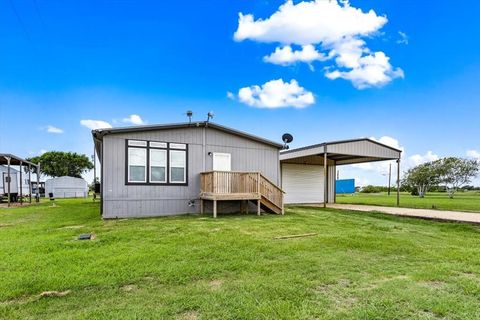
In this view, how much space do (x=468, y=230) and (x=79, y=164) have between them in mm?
48962

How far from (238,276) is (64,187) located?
3295 centimetres

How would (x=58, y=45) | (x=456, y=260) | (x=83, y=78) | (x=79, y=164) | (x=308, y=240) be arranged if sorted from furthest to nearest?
(x=79, y=164) → (x=83, y=78) → (x=58, y=45) → (x=308, y=240) → (x=456, y=260)

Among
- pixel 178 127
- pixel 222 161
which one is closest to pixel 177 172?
pixel 178 127

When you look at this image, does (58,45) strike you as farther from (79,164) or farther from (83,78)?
(79,164)

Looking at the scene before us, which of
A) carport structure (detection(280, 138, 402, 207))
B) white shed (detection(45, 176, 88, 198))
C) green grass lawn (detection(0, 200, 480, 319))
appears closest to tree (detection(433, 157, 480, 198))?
carport structure (detection(280, 138, 402, 207))

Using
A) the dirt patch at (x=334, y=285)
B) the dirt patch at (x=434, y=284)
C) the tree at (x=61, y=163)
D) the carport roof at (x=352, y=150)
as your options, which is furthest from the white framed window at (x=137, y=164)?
the tree at (x=61, y=163)

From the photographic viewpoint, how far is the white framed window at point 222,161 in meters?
11.7

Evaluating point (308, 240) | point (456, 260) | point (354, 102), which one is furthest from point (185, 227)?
point (354, 102)

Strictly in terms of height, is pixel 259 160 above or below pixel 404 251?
above

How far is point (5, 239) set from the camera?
20.7 feet

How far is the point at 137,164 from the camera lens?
34.1 ft

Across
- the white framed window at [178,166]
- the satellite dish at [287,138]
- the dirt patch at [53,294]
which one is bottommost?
the dirt patch at [53,294]

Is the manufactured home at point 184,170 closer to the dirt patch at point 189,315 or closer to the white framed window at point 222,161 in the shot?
the white framed window at point 222,161

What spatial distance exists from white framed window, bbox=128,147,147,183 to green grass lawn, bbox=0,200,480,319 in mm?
3586
